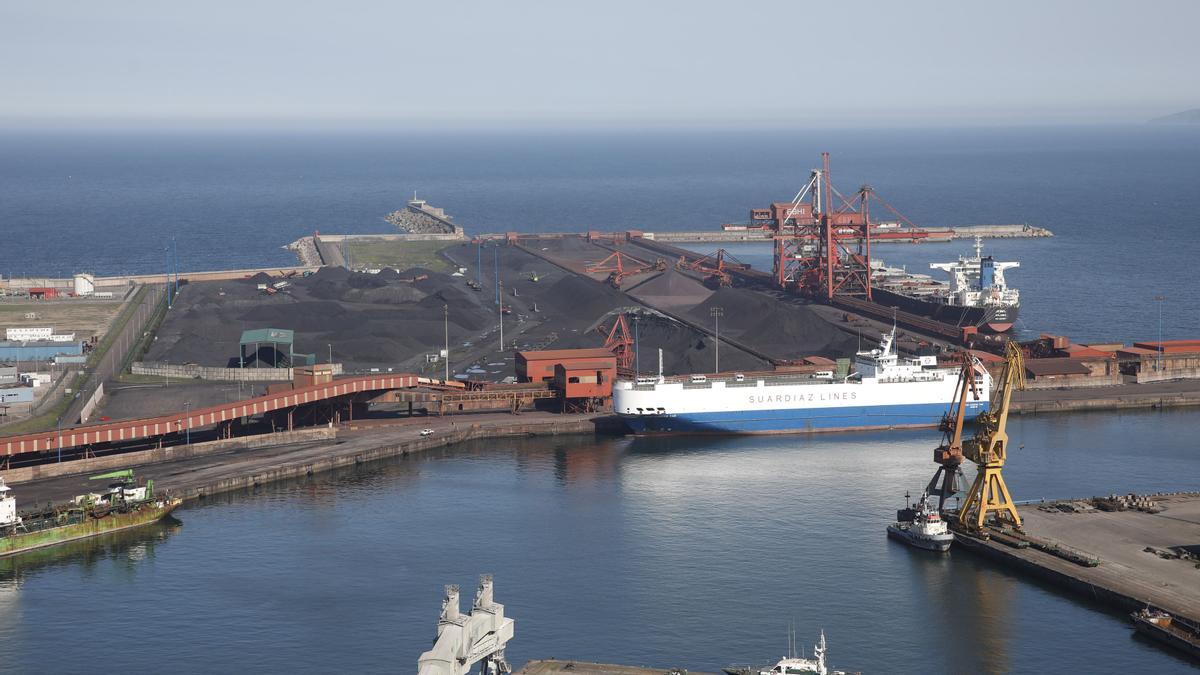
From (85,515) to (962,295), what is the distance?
73821 millimetres

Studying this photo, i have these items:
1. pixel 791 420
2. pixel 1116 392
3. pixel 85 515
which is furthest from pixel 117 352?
pixel 1116 392

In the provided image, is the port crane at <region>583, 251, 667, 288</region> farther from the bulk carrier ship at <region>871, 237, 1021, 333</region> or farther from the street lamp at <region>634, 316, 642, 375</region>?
the street lamp at <region>634, 316, 642, 375</region>

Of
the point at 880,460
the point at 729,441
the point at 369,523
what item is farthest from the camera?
the point at 729,441

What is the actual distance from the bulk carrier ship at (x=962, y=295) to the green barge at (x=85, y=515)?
6453 centimetres

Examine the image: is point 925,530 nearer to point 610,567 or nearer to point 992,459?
point 992,459

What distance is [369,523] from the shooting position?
59.4 metres

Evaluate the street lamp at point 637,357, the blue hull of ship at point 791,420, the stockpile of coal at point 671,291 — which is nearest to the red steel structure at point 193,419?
the street lamp at point 637,357

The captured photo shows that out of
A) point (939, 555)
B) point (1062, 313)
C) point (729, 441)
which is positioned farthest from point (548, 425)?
point (1062, 313)

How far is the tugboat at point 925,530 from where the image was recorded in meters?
54.5

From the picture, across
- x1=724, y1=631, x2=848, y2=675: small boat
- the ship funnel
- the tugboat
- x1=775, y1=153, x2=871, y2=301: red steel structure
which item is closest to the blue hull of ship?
the tugboat

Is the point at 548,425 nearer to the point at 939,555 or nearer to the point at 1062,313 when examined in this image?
the point at 939,555

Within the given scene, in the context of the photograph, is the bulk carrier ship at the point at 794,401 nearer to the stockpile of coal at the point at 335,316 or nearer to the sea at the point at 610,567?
the sea at the point at 610,567

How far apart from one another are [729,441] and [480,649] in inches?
1898

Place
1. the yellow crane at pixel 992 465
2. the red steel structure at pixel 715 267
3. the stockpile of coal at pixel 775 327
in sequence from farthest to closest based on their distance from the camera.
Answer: the red steel structure at pixel 715 267 < the stockpile of coal at pixel 775 327 < the yellow crane at pixel 992 465
